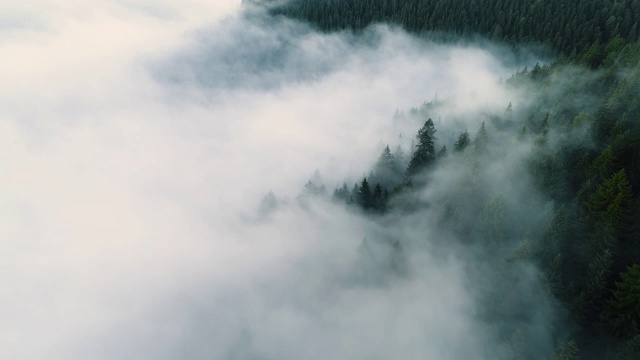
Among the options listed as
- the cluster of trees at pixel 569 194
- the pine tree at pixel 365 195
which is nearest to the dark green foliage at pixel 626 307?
the cluster of trees at pixel 569 194

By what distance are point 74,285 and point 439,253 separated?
157 meters

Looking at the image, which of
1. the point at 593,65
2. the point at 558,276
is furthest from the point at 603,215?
the point at 593,65

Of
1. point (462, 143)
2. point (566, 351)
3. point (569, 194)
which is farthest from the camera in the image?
point (462, 143)

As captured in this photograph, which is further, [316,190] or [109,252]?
[109,252]

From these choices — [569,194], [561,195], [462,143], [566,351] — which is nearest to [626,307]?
[566,351]

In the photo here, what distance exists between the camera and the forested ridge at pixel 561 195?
56.5m

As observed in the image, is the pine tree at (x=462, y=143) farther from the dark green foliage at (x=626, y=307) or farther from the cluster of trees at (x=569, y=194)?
the dark green foliage at (x=626, y=307)

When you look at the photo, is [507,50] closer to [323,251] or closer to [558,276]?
[323,251]

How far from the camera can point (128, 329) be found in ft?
413

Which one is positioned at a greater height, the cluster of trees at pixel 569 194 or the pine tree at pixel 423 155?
the cluster of trees at pixel 569 194

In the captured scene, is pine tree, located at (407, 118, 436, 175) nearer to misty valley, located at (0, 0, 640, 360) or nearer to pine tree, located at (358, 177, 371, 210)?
misty valley, located at (0, 0, 640, 360)

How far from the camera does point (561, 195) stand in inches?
2832

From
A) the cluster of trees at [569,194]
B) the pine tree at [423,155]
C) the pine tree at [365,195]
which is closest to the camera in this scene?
the cluster of trees at [569,194]

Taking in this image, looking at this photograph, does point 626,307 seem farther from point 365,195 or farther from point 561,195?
point 365,195
